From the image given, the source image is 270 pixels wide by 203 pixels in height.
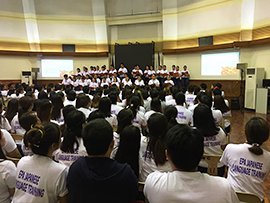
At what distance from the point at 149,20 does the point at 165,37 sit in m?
1.73

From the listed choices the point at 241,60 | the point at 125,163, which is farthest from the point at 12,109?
the point at 241,60

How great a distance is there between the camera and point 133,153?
2.43m

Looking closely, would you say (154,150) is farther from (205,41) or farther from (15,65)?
(15,65)

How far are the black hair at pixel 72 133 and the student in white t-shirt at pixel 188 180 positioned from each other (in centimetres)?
133

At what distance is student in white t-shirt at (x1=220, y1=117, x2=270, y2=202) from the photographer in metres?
2.38

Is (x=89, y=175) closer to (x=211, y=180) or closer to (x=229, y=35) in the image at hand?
(x=211, y=180)

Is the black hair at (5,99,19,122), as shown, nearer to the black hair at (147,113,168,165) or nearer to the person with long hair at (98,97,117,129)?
the person with long hair at (98,97,117,129)

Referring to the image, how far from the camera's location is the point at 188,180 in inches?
60.3

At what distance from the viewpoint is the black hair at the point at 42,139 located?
2.04 metres

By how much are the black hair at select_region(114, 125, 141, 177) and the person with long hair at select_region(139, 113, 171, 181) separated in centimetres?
22

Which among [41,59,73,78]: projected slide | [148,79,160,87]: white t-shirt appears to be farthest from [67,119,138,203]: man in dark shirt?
[41,59,73,78]: projected slide

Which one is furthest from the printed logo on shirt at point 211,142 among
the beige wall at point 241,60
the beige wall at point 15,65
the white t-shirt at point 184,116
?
the beige wall at point 15,65

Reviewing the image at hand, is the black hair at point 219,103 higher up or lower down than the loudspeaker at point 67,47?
lower down

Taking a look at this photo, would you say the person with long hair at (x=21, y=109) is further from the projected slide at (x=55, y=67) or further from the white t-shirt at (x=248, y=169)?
the projected slide at (x=55, y=67)
